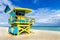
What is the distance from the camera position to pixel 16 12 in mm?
18703

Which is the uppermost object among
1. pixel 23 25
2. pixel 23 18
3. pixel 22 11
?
pixel 22 11

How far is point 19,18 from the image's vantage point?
714 inches

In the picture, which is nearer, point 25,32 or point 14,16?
point 14,16

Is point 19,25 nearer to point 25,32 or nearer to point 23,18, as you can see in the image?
point 23,18

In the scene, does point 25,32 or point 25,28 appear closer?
point 25,28

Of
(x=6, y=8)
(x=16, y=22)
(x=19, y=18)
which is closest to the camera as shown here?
(x=16, y=22)

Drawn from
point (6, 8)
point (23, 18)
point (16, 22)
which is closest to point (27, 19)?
point (23, 18)

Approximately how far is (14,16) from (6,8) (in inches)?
155

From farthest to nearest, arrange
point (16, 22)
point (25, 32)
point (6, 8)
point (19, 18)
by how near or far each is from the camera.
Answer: point (6, 8), point (25, 32), point (19, 18), point (16, 22)

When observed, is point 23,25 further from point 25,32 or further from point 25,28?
point 25,32

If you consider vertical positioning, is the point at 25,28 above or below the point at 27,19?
below

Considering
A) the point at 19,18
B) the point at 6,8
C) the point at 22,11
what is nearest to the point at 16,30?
the point at 19,18

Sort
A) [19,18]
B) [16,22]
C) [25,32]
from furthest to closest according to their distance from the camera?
[25,32] → [19,18] → [16,22]

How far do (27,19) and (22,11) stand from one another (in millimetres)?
1810
